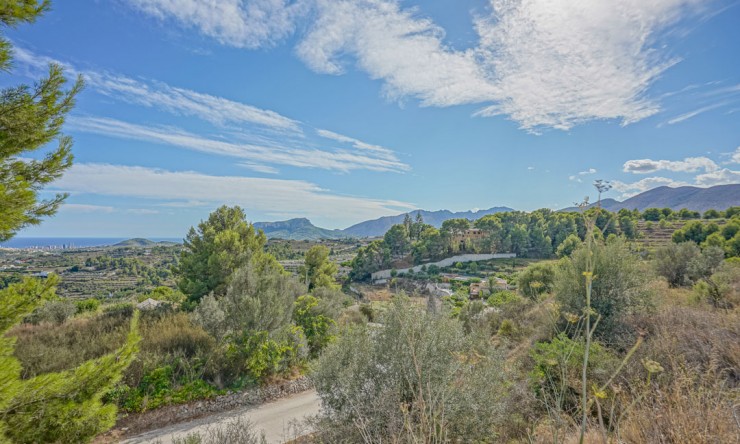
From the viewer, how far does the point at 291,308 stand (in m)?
9.34

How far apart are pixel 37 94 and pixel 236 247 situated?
1041cm

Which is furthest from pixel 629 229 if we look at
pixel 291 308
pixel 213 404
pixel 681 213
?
pixel 213 404

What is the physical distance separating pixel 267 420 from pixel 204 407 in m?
1.42

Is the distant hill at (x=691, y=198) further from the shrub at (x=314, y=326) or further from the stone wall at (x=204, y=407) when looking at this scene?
the stone wall at (x=204, y=407)

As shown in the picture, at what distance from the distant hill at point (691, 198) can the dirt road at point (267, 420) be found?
112 meters

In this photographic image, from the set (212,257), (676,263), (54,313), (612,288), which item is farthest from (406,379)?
(676,263)

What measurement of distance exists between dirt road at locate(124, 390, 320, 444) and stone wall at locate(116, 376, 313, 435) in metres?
0.17

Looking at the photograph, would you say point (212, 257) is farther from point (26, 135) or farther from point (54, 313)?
point (26, 135)

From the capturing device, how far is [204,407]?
669 cm

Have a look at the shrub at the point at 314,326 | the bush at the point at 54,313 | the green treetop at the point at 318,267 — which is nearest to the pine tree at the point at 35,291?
the shrub at the point at 314,326

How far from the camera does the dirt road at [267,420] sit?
18.4ft

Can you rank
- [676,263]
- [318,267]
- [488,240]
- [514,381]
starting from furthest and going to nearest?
[488,240], [318,267], [676,263], [514,381]

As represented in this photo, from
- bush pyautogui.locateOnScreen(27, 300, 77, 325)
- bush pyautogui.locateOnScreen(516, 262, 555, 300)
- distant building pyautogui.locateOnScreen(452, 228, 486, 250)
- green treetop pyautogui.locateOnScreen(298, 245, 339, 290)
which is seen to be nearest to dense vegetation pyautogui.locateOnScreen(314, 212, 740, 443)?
bush pyautogui.locateOnScreen(516, 262, 555, 300)

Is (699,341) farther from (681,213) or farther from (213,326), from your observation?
(681,213)
